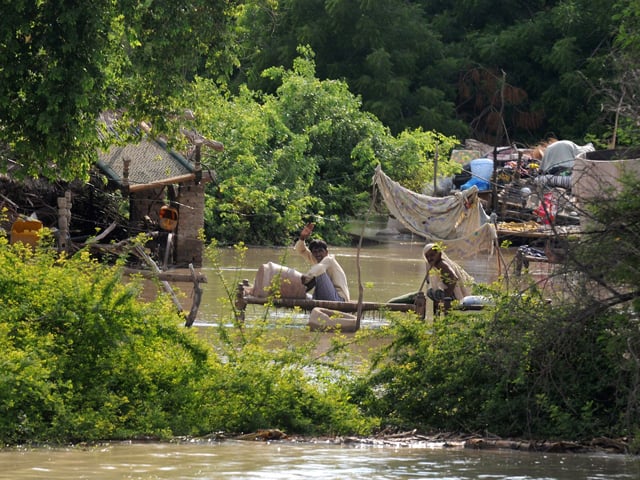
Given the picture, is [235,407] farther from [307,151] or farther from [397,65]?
[397,65]

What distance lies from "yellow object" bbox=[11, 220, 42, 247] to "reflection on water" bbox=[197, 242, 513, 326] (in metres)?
2.66

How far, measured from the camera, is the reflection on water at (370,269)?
20.2 metres

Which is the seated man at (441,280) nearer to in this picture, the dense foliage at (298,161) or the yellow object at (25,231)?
the yellow object at (25,231)

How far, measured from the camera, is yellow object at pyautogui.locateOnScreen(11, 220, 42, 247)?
17.8 m

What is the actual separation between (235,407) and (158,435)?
1.99ft

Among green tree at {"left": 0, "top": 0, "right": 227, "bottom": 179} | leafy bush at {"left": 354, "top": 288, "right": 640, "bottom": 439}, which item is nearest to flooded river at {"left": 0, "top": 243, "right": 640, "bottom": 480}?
leafy bush at {"left": 354, "top": 288, "right": 640, "bottom": 439}

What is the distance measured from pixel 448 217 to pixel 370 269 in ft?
24.6

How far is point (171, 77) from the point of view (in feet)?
40.7

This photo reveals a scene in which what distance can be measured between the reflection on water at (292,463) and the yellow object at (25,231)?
10156mm

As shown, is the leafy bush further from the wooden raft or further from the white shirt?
the white shirt

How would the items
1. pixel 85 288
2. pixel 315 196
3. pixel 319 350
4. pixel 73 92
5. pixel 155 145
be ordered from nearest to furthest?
pixel 85 288
pixel 73 92
pixel 319 350
pixel 155 145
pixel 315 196

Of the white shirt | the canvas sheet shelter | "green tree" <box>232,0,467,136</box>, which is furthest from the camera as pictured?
"green tree" <box>232,0,467,136</box>

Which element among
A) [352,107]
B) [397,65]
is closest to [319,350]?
[352,107]

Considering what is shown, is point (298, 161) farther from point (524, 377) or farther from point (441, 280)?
point (524, 377)
